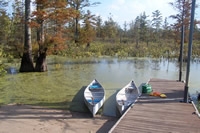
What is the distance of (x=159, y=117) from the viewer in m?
4.81

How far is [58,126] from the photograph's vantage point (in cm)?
514

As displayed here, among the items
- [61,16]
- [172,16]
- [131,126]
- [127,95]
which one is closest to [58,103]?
[127,95]

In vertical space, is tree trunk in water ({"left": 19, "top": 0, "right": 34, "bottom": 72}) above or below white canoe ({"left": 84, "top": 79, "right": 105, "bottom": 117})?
above

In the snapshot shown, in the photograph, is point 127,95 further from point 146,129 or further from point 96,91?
point 146,129

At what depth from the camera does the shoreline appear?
4918 millimetres

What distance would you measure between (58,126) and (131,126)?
2.03 meters

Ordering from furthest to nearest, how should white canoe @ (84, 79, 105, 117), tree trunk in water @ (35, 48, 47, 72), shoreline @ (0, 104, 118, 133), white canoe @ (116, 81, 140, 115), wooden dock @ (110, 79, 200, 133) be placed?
tree trunk in water @ (35, 48, 47, 72) → white canoe @ (116, 81, 140, 115) → white canoe @ (84, 79, 105, 117) → shoreline @ (0, 104, 118, 133) → wooden dock @ (110, 79, 200, 133)

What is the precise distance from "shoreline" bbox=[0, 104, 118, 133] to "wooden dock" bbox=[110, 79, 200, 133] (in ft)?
2.67

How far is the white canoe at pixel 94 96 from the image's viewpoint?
5.94 metres

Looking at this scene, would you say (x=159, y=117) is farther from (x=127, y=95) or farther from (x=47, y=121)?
(x=47, y=121)

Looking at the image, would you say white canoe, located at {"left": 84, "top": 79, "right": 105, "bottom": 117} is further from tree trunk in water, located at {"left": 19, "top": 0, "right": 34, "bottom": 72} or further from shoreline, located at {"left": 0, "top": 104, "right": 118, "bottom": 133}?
tree trunk in water, located at {"left": 19, "top": 0, "right": 34, "bottom": 72}

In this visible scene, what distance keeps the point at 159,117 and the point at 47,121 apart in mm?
3056

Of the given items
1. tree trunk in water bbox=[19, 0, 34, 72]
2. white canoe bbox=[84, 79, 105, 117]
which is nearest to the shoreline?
white canoe bbox=[84, 79, 105, 117]

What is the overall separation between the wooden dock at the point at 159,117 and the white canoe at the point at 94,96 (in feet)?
3.87
